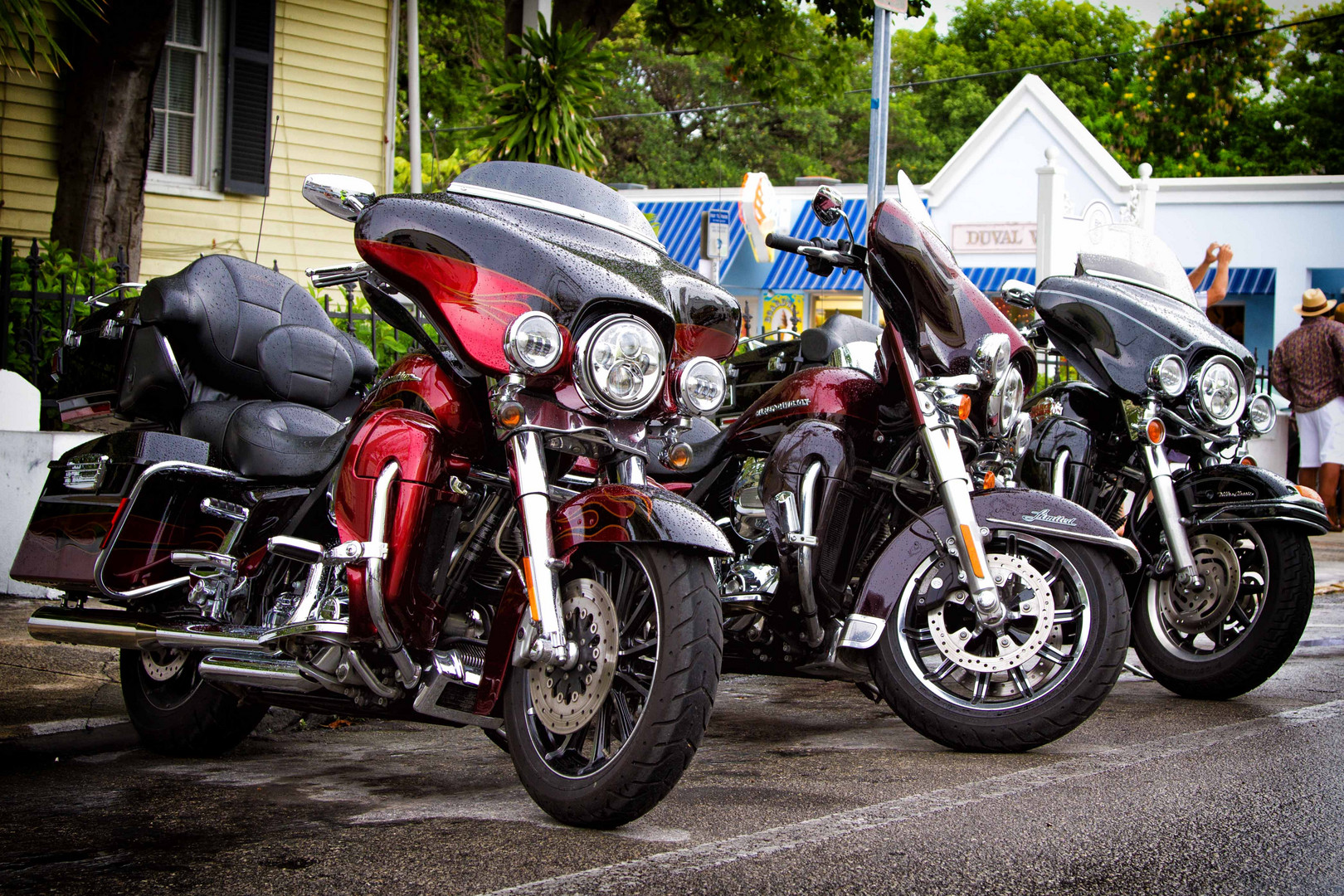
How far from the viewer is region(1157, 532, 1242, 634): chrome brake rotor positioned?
215 inches

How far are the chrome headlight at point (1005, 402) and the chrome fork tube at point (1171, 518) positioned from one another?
1.05 meters

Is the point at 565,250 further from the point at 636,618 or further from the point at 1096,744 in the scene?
the point at 1096,744

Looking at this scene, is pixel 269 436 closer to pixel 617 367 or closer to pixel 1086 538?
pixel 617 367

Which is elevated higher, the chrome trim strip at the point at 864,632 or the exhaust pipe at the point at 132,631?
the chrome trim strip at the point at 864,632

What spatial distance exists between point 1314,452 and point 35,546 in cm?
1135

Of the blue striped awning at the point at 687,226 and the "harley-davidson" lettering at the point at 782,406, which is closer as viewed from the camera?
the "harley-davidson" lettering at the point at 782,406

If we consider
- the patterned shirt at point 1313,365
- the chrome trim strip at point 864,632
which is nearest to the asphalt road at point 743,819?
the chrome trim strip at point 864,632

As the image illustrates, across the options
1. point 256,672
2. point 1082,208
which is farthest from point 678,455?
point 1082,208

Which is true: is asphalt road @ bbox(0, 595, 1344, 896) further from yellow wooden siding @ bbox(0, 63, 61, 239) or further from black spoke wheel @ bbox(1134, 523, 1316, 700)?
yellow wooden siding @ bbox(0, 63, 61, 239)

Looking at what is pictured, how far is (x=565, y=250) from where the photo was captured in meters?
3.70

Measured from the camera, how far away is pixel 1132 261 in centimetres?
610

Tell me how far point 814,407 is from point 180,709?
2.27 m

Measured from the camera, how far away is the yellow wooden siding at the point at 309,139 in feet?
42.8

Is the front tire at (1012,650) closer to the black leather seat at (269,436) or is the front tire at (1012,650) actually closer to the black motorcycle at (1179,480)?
the black motorcycle at (1179,480)
